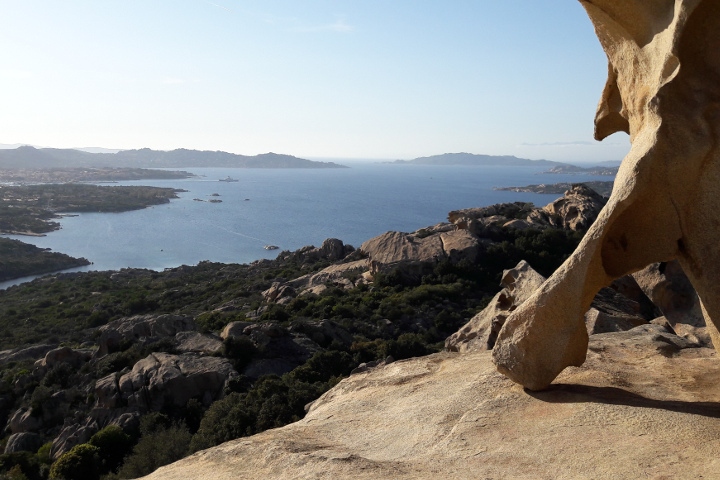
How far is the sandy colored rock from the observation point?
6.41 m

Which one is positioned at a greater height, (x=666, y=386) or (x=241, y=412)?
(x=666, y=386)

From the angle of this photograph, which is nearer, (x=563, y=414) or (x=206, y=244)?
(x=563, y=414)

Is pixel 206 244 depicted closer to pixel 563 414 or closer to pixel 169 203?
pixel 169 203

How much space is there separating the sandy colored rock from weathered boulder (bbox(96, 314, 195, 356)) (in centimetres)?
1890

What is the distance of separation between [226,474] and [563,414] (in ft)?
13.9

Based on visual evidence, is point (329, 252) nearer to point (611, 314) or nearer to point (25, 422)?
point (25, 422)

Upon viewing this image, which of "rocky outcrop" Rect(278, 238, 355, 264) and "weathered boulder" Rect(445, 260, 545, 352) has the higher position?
"weathered boulder" Rect(445, 260, 545, 352)

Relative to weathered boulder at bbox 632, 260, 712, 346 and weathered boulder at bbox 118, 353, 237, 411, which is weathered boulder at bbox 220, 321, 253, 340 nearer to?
weathered boulder at bbox 118, 353, 237, 411

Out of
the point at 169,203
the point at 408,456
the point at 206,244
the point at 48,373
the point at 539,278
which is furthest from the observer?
the point at 169,203

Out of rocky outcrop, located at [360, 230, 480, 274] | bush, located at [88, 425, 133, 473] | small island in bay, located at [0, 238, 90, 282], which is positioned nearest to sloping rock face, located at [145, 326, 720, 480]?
bush, located at [88, 425, 133, 473]

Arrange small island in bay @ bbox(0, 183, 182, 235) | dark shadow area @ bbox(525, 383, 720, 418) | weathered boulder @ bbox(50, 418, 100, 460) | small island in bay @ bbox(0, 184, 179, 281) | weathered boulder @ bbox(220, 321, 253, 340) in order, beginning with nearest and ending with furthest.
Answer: dark shadow area @ bbox(525, 383, 720, 418)
weathered boulder @ bbox(50, 418, 100, 460)
weathered boulder @ bbox(220, 321, 253, 340)
small island in bay @ bbox(0, 184, 179, 281)
small island in bay @ bbox(0, 183, 182, 235)

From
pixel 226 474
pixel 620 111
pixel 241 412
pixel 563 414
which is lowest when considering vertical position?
pixel 241 412

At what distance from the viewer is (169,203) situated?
157 meters

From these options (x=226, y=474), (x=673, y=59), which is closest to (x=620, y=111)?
(x=673, y=59)
